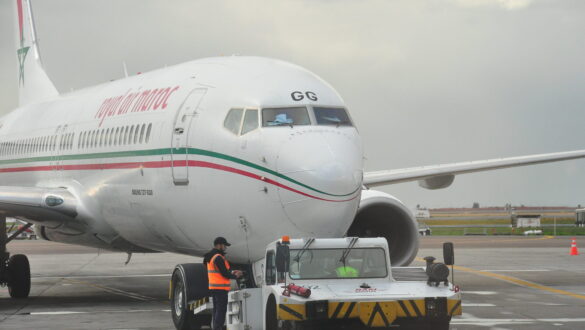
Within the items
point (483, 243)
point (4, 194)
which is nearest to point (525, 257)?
point (483, 243)

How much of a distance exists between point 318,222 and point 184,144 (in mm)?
3256

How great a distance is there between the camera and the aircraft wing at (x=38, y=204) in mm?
20016

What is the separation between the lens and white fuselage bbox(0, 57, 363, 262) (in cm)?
1394

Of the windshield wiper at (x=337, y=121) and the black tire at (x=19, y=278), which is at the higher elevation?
the windshield wiper at (x=337, y=121)

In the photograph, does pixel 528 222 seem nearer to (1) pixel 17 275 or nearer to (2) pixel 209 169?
(1) pixel 17 275

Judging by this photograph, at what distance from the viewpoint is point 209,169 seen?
1536cm

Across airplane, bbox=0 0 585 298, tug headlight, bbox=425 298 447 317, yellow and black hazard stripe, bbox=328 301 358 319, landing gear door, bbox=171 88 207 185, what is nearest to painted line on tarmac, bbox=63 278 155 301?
airplane, bbox=0 0 585 298

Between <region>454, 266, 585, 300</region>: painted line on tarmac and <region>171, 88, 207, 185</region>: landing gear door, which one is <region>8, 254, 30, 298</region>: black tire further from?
<region>454, 266, 585, 300</region>: painted line on tarmac

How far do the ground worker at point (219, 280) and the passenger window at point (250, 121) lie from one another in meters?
1.70

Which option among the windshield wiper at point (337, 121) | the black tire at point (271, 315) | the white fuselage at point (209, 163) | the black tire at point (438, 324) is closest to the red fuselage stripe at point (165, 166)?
the white fuselage at point (209, 163)

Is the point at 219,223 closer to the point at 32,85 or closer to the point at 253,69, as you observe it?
the point at 253,69

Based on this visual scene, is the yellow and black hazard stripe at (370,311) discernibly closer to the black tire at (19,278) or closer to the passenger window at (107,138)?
the passenger window at (107,138)

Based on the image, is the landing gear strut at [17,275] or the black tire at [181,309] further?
the landing gear strut at [17,275]

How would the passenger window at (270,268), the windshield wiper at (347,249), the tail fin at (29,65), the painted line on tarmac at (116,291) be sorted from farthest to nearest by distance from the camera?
the tail fin at (29,65) < the painted line on tarmac at (116,291) < the windshield wiper at (347,249) < the passenger window at (270,268)
